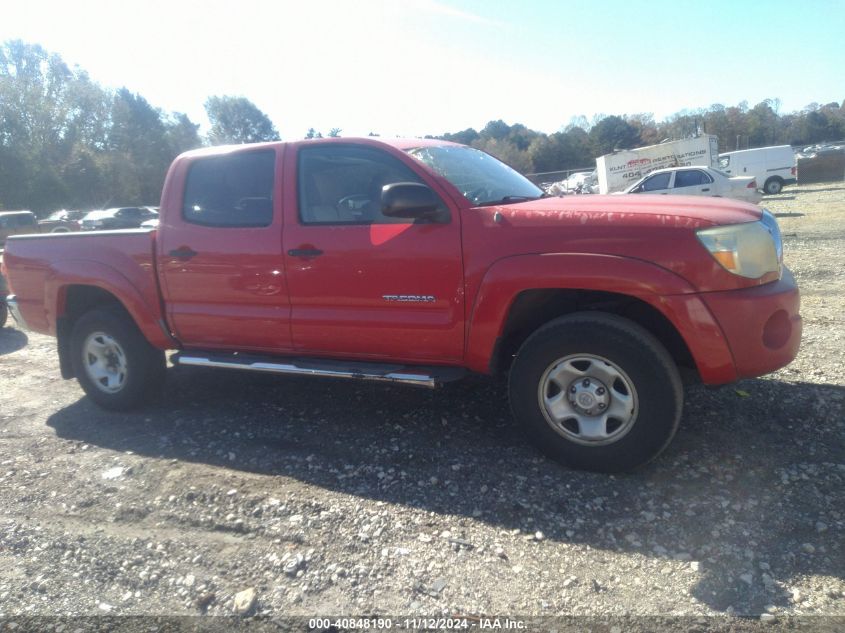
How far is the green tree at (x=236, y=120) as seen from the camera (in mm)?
52300

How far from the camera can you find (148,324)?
4578mm

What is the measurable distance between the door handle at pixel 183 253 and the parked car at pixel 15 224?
22957 mm

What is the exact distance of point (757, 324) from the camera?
301 centimetres

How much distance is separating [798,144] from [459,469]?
7608 centimetres

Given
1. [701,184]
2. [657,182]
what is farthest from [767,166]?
[657,182]

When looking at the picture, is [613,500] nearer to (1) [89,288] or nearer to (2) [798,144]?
(1) [89,288]

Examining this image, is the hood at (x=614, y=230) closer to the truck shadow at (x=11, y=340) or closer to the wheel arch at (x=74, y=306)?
the wheel arch at (x=74, y=306)

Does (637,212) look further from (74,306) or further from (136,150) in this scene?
(136,150)

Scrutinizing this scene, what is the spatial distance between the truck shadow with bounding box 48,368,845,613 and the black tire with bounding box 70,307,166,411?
0.16 m

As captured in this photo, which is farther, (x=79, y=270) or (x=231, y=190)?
(x=79, y=270)

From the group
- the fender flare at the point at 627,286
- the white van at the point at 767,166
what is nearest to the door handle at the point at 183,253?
the fender flare at the point at 627,286

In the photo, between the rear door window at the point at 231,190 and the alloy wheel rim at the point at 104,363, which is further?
the alloy wheel rim at the point at 104,363

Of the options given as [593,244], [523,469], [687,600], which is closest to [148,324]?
[523,469]

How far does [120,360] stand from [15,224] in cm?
2341
